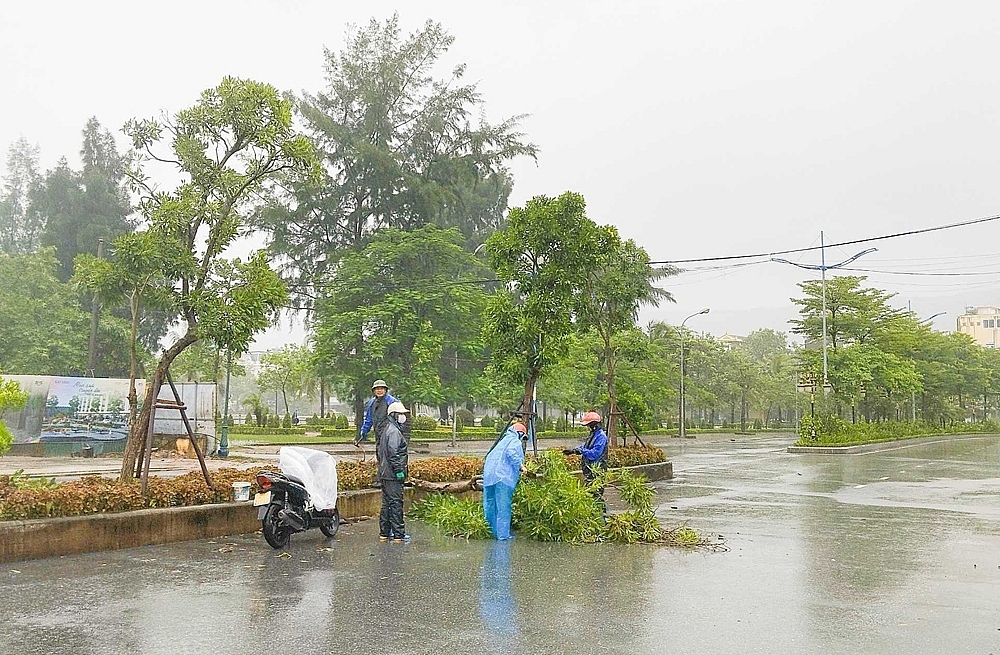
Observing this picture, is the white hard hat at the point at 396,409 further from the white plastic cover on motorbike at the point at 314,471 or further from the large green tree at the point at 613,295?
the large green tree at the point at 613,295

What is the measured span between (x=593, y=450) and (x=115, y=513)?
6.01 metres

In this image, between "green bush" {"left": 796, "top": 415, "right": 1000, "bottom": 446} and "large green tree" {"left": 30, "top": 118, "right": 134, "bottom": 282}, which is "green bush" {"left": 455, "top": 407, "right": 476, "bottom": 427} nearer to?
"large green tree" {"left": 30, "top": 118, "right": 134, "bottom": 282}

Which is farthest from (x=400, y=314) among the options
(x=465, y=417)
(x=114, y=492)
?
(x=114, y=492)

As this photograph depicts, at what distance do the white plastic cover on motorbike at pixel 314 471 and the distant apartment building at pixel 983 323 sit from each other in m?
185

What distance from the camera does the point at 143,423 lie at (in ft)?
38.5

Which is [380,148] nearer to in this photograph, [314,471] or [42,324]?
[42,324]

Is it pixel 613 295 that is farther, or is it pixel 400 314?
pixel 400 314

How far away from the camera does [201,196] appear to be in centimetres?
1280

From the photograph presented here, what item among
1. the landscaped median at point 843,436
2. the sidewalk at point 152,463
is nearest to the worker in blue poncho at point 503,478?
the sidewalk at point 152,463

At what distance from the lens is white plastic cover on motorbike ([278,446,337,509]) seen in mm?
10781

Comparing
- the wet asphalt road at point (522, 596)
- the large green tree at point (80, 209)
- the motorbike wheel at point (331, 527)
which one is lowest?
the wet asphalt road at point (522, 596)

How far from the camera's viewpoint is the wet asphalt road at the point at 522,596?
6332 mm

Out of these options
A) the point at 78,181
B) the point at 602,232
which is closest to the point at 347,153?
the point at 78,181

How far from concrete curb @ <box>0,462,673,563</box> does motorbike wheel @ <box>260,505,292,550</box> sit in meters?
1.08
